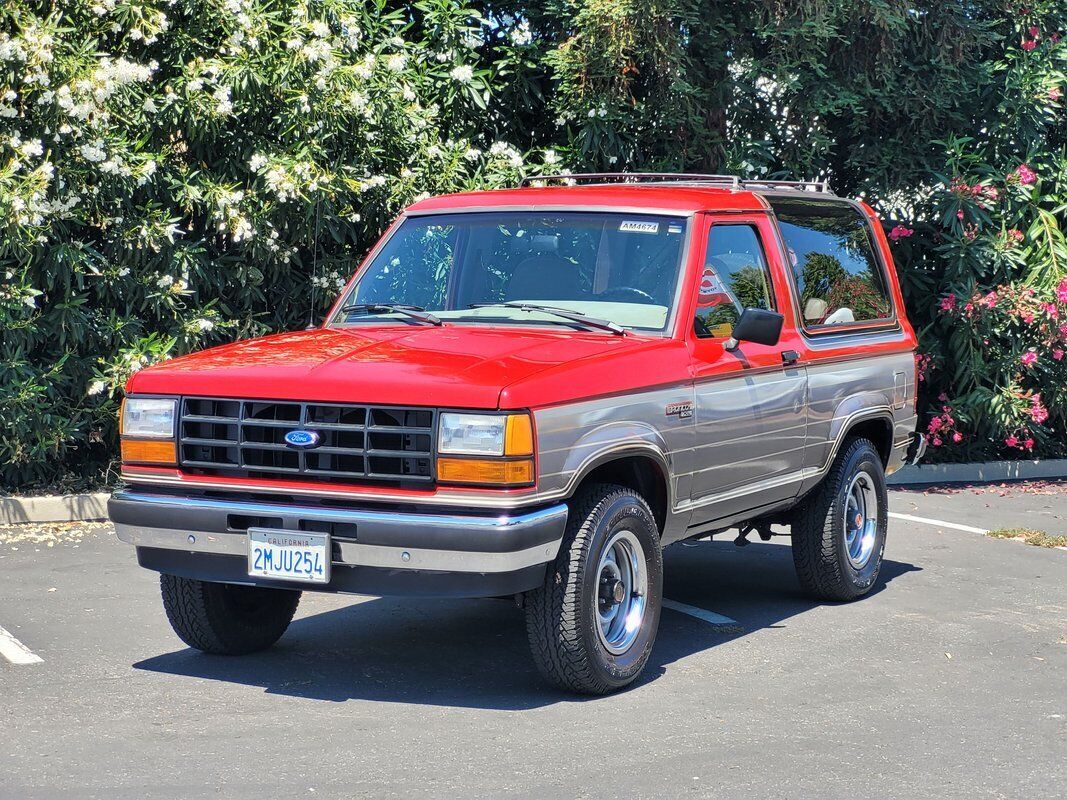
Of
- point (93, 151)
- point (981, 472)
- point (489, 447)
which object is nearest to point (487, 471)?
point (489, 447)

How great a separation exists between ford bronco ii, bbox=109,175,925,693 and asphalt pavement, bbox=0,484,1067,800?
34 centimetres

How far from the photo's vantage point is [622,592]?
20.3ft

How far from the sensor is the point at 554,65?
12.1m

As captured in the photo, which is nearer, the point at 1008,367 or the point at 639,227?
the point at 639,227

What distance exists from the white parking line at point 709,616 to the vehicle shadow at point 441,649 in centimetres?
5

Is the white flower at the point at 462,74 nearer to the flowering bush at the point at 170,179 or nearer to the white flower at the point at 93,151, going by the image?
the flowering bush at the point at 170,179

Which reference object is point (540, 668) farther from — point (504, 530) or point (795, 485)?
point (795, 485)

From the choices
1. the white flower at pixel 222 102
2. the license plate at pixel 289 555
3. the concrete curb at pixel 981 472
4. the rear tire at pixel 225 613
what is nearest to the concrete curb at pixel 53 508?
the white flower at pixel 222 102

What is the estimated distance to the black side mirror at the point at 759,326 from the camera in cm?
655

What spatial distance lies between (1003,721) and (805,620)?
6.22ft

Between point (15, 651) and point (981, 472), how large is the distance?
8.94m

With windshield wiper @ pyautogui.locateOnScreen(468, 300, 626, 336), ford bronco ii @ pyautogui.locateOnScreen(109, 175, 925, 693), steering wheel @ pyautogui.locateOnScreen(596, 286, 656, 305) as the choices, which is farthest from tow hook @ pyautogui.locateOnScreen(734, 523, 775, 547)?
windshield wiper @ pyautogui.locateOnScreen(468, 300, 626, 336)

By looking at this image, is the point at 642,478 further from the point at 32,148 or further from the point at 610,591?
the point at 32,148

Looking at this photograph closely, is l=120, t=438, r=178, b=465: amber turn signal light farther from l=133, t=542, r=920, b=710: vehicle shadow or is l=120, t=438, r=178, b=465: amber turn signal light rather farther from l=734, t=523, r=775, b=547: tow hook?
l=734, t=523, r=775, b=547: tow hook
